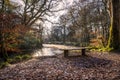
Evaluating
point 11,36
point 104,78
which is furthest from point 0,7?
point 104,78

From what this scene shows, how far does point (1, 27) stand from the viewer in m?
12.2

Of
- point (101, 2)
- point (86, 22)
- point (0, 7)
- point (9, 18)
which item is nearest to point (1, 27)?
point (9, 18)

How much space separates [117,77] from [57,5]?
18.2m

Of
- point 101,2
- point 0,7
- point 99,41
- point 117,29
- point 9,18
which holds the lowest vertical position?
point 99,41

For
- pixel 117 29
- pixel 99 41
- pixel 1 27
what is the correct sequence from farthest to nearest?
pixel 99 41
pixel 117 29
pixel 1 27

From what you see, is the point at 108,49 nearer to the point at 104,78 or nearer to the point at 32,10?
the point at 104,78

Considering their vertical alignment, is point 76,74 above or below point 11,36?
below

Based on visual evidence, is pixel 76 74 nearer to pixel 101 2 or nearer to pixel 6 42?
pixel 6 42

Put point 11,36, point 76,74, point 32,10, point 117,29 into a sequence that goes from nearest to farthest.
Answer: point 76,74 < point 117,29 < point 11,36 < point 32,10

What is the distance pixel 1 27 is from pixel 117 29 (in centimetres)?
807

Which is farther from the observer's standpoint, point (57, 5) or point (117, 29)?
point (57, 5)

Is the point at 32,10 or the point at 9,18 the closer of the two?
the point at 9,18

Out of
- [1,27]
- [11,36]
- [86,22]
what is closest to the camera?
[1,27]

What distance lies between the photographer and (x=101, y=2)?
26.0 m
